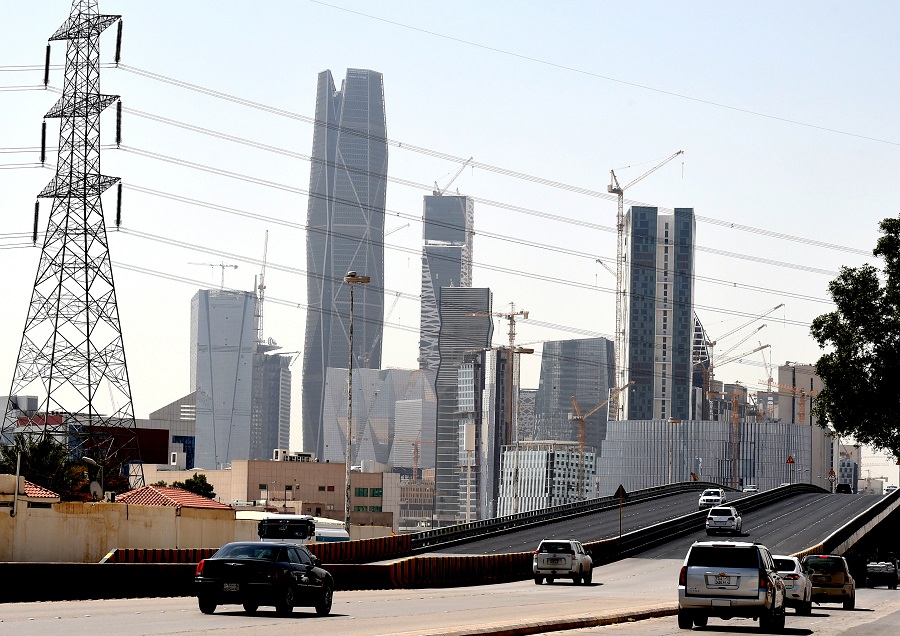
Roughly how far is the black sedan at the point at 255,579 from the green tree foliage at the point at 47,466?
56138mm

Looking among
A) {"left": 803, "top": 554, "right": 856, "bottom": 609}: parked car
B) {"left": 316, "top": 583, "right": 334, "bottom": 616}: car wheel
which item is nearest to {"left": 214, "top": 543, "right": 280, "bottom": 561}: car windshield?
{"left": 316, "top": 583, "right": 334, "bottom": 616}: car wheel

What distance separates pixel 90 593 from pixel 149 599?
1720mm

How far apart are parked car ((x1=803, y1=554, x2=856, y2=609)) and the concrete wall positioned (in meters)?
27.3

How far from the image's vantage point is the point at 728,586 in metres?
29.2

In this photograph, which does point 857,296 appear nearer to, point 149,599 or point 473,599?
point 473,599

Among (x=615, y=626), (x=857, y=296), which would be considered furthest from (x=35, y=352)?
(x=615, y=626)

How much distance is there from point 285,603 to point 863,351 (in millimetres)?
46767

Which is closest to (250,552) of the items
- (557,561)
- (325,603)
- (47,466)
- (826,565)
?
(325,603)

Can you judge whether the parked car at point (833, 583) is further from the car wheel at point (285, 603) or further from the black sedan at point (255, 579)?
the car wheel at point (285, 603)

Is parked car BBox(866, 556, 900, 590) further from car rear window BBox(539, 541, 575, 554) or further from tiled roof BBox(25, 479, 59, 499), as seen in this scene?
tiled roof BBox(25, 479, 59, 499)

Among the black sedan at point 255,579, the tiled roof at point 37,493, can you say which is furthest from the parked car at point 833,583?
the tiled roof at point 37,493

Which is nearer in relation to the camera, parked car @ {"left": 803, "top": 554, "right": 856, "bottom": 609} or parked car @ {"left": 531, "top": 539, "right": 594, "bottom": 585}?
parked car @ {"left": 803, "top": 554, "right": 856, "bottom": 609}

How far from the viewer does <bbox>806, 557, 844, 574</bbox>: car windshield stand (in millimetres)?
44531

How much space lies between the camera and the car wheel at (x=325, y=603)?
1181 inches
